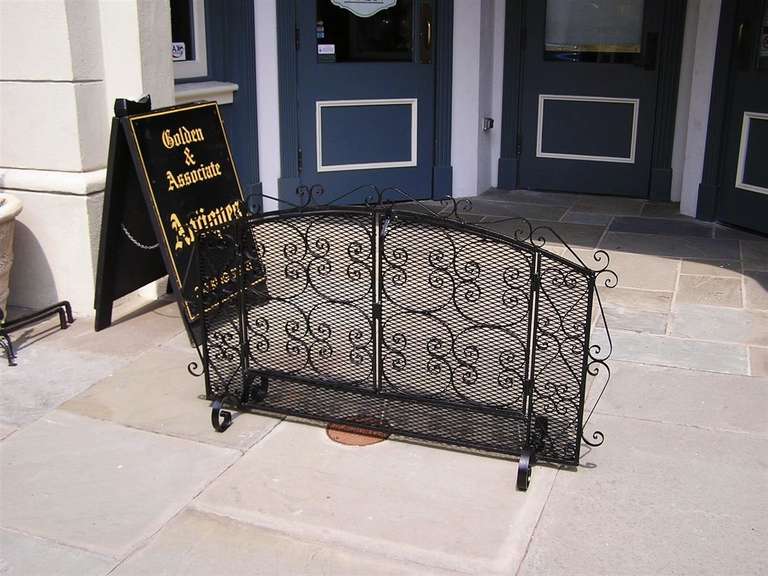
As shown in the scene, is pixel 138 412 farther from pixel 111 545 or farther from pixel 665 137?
→ pixel 665 137

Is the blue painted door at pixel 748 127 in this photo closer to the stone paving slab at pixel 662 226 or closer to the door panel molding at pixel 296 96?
the stone paving slab at pixel 662 226

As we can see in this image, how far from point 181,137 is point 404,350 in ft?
6.28

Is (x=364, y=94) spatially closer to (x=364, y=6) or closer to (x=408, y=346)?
(x=364, y=6)

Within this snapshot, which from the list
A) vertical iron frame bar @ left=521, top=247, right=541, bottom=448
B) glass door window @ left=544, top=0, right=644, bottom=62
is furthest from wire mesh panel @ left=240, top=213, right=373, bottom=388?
glass door window @ left=544, top=0, right=644, bottom=62

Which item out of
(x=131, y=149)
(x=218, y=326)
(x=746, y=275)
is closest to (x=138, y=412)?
(x=218, y=326)

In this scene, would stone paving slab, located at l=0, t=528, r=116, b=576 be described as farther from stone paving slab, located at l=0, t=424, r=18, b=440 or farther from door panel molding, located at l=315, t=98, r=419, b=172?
door panel molding, located at l=315, t=98, r=419, b=172

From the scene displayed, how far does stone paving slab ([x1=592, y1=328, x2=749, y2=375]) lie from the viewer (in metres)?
4.93

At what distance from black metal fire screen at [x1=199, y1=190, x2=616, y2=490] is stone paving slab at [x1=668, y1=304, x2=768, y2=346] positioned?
1127 mm

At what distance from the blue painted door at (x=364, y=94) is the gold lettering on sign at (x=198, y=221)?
2.35m

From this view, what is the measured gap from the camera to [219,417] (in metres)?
4.27

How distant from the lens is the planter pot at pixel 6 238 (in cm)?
523

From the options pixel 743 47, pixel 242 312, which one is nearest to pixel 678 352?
pixel 242 312

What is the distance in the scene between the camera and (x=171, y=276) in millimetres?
4953

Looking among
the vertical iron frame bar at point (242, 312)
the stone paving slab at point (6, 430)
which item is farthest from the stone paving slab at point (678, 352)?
the stone paving slab at point (6, 430)
